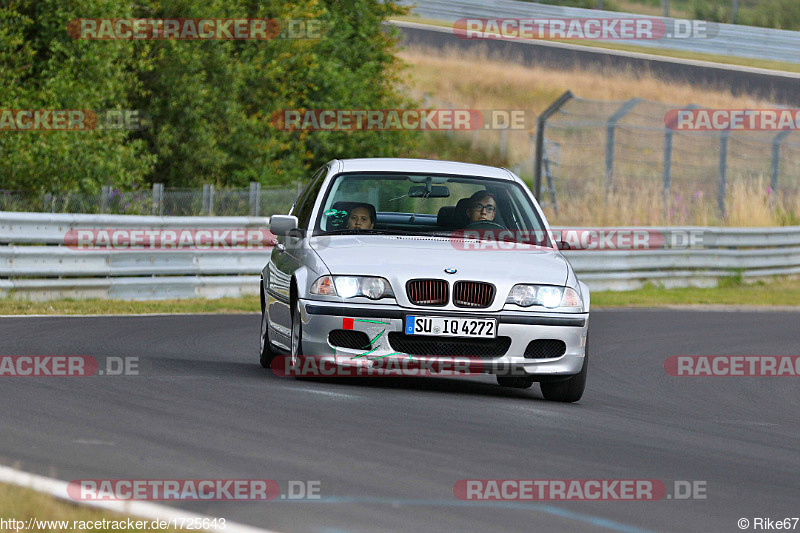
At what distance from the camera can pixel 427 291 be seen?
8.44 m

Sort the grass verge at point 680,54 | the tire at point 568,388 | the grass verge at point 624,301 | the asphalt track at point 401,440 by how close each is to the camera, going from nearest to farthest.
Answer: the asphalt track at point 401,440 < the tire at point 568,388 < the grass verge at point 624,301 < the grass verge at point 680,54

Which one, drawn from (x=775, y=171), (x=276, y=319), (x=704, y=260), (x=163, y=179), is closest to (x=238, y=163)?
(x=163, y=179)

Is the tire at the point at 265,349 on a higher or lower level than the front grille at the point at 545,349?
lower

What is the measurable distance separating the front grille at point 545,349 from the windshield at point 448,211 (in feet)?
3.84

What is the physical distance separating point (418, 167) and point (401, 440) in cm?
373

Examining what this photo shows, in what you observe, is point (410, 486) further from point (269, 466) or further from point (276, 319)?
point (276, 319)

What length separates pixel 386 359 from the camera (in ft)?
27.5
